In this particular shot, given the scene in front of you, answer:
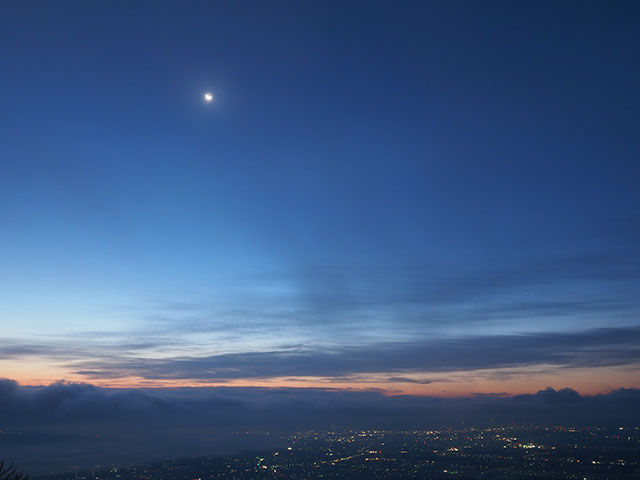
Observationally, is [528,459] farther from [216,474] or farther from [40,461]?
[40,461]

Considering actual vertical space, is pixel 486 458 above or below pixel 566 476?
below

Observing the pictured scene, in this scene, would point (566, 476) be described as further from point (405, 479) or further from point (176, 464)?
point (176, 464)

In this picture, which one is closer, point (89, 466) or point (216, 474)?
point (216, 474)

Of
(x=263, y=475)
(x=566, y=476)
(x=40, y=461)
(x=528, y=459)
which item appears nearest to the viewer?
(x=566, y=476)

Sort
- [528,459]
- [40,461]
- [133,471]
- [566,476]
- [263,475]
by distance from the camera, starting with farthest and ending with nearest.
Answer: [40,461], [528,459], [133,471], [263,475], [566,476]

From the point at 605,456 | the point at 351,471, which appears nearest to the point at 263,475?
the point at 351,471

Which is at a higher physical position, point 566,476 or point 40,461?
point 566,476

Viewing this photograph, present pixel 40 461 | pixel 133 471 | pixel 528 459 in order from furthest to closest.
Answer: pixel 40 461
pixel 528 459
pixel 133 471

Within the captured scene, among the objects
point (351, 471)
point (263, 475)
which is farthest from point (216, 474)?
point (351, 471)

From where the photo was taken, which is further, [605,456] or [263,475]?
[605,456]
